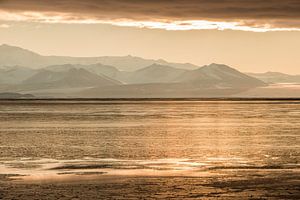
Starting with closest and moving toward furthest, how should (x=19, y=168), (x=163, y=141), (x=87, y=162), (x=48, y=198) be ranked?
(x=48, y=198) < (x=19, y=168) < (x=87, y=162) < (x=163, y=141)

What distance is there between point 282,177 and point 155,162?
11646 millimetres

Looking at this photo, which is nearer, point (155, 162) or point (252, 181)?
point (252, 181)

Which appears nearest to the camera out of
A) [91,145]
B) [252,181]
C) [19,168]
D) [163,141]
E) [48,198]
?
[48,198]

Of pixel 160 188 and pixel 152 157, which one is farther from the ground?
pixel 152 157

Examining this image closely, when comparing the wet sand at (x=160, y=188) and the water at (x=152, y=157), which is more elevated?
the water at (x=152, y=157)

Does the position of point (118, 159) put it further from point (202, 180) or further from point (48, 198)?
point (48, 198)

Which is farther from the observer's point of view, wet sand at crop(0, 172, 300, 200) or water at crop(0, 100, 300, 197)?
water at crop(0, 100, 300, 197)

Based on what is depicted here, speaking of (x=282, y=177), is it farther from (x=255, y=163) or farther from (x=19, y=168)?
(x=19, y=168)

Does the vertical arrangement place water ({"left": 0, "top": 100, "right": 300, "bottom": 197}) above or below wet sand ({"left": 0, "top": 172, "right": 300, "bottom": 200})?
above

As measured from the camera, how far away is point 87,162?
156 feet

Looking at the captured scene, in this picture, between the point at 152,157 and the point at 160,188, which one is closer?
the point at 160,188

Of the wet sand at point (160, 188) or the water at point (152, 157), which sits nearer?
the wet sand at point (160, 188)

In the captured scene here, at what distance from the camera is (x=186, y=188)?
114 ft

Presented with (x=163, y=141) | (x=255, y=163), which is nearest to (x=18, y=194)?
(x=255, y=163)
